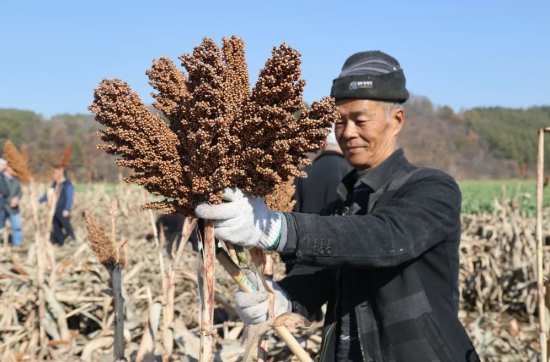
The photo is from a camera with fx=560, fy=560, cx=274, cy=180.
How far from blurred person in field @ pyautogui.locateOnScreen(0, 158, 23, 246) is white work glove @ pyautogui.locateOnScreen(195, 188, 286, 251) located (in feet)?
31.4

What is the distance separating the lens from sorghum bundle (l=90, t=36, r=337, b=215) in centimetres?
151

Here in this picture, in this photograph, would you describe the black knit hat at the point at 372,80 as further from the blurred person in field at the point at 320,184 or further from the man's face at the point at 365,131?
the blurred person in field at the point at 320,184

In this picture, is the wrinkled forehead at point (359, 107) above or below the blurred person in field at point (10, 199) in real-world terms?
above

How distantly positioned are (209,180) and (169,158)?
15 centimetres

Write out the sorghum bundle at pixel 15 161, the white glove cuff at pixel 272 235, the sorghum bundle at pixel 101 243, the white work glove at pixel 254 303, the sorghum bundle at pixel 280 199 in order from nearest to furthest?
the white glove cuff at pixel 272 235
the white work glove at pixel 254 303
the sorghum bundle at pixel 280 199
the sorghum bundle at pixel 101 243
the sorghum bundle at pixel 15 161

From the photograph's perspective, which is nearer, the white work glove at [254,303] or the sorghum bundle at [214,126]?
the sorghum bundle at [214,126]

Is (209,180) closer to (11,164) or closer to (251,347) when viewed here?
(251,347)

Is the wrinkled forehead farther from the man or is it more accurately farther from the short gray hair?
the man

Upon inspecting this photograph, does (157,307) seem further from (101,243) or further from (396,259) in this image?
(396,259)

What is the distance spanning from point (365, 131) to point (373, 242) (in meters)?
0.67

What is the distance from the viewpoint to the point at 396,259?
1827mm

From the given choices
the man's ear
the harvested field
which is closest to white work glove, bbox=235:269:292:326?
the man's ear

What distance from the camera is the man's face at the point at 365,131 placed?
7.60 ft

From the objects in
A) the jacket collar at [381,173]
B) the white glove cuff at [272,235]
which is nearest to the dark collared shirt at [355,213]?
the jacket collar at [381,173]
